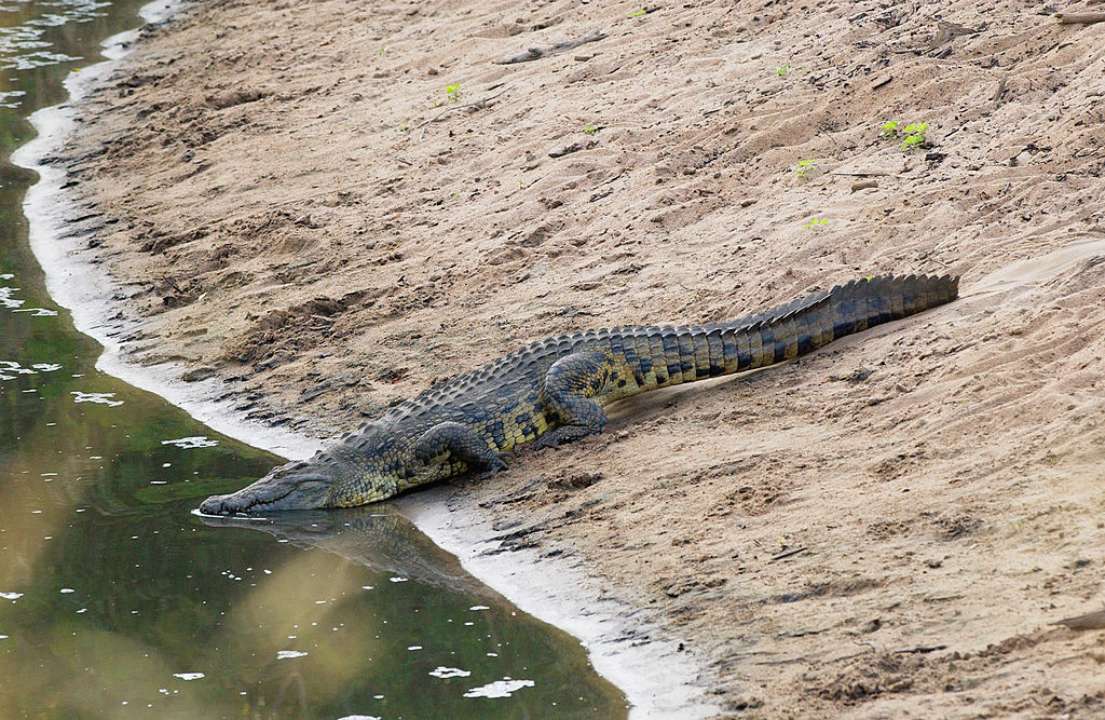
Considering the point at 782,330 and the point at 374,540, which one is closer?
the point at 374,540

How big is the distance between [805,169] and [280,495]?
3.81m

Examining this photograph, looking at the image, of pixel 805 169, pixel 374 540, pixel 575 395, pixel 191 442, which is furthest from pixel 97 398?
pixel 805 169

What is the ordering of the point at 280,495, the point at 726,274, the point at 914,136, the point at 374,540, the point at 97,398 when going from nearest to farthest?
the point at 374,540, the point at 280,495, the point at 726,274, the point at 97,398, the point at 914,136

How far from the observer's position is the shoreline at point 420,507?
5156 mm

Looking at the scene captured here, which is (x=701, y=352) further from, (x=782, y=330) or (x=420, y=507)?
(x=420, y=507)

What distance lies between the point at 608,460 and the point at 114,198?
7.07m

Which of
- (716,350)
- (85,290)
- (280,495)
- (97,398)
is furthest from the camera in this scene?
(85,290)

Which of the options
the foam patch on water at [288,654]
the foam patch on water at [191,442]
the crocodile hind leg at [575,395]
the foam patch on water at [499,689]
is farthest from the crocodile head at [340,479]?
the foam patch on water at [499,689]

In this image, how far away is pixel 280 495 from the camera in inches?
283

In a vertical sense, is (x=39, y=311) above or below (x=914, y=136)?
below

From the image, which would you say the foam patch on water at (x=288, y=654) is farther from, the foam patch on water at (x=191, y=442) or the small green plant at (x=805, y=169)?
the small green plant at (x=805, y=169)

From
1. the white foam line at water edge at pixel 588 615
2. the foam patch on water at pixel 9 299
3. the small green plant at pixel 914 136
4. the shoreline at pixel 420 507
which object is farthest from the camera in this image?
the foam patch on water at pixel 9 299

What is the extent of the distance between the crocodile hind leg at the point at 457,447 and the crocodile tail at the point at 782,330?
0.86 meters

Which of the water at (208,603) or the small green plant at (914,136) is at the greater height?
the small green plant at (914,136)
